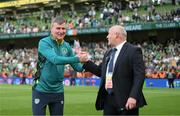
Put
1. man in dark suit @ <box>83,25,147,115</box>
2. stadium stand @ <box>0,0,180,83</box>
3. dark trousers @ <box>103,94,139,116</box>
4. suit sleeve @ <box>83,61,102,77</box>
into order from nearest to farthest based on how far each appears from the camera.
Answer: man in dark suit @ <box>83,25,147,115</box> < dark trousers @ <box>103,94,139,116</box> < suit sleeve @ <box>83,61,102,77</box> < stadium stand @ <box>0,0,180,83</box>

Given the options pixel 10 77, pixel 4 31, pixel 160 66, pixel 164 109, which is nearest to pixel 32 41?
pixel 4 31

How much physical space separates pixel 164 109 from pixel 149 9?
98.5 ft

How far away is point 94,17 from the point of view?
5325 centimetres

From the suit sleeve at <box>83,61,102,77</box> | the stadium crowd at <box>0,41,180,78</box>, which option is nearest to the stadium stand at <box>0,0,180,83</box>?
the stadium crowd at <box>0,41,180,78</box>

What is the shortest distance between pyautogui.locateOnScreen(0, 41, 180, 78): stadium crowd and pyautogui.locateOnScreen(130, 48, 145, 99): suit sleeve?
2981 centimetres

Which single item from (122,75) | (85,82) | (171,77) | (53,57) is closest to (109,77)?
(122,75)

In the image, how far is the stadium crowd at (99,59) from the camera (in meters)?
38.8

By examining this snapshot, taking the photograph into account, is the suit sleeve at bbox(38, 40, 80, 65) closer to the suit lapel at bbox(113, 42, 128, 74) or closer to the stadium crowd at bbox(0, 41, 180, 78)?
the suit lapel at bbox(113, 42, 128, 74)

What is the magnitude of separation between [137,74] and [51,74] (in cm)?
150

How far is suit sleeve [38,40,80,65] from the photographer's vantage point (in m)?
7.50

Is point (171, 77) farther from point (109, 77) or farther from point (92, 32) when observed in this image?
point (109, 77)

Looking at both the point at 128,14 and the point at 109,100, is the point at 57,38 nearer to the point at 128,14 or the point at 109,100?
the point at 109,100

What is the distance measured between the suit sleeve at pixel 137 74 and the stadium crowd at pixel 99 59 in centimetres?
2981

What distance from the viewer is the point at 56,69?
7.85 meters
